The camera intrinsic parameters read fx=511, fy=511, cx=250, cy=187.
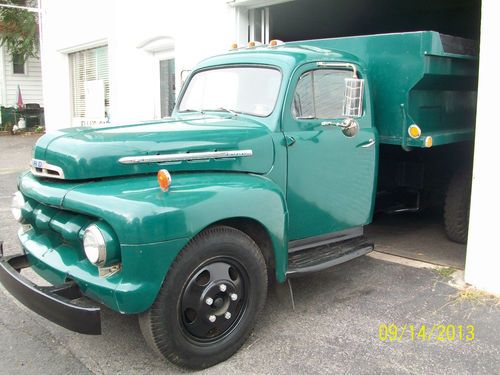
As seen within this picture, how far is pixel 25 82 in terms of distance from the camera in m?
21.7

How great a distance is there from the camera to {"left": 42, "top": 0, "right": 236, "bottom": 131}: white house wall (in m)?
8.02

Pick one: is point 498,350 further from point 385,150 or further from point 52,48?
point 52,48

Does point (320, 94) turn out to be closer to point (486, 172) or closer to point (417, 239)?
point (486, 172)

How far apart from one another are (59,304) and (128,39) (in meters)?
7.89

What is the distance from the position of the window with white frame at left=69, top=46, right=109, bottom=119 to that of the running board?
27.3 feet

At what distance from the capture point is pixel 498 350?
11.4 ft

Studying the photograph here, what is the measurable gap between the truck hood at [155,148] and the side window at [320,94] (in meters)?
0.43

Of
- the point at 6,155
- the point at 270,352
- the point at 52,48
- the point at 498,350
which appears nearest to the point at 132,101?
the point at 52,48

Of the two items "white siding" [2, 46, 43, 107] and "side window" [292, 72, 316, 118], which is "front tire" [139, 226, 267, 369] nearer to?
"side window" [292, 72, 316, 118]

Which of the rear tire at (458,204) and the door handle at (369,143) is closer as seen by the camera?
the door handle at (369,143)

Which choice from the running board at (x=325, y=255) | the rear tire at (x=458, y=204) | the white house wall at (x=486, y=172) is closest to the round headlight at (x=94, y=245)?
the running board at (x=325, y=255)

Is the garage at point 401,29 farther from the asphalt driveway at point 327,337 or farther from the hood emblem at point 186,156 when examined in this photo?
the hood emblem at point 186,156

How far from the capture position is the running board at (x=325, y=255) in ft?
12.6

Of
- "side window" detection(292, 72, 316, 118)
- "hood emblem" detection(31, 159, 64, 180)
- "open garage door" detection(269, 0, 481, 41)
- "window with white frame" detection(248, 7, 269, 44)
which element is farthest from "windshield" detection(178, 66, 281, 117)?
"open garage door" detection(269, 0, 481, 41)
